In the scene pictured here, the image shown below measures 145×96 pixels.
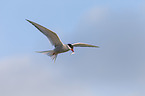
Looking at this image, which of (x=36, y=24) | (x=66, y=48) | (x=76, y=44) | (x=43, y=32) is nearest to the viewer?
(x=36, y=24)

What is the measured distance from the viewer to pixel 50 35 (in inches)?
813

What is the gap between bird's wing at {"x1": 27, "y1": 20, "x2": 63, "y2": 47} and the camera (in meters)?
19.3

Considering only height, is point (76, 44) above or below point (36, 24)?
above

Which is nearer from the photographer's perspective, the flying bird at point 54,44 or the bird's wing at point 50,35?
the bird's wing at point 50,35

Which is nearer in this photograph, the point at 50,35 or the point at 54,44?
the point at 50,35

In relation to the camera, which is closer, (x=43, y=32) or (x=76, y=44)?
(x=43, y=32)

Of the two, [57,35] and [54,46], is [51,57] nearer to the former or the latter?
[54,46]

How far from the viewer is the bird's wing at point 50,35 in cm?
1930

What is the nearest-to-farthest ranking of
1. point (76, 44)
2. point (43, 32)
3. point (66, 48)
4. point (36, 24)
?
point (36, 24) → point (43, 32) → point (66, 48) → point (76, 44)

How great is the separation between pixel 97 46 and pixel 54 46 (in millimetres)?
4439

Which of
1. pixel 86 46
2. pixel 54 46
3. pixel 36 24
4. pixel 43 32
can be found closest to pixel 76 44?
pixel 86 46

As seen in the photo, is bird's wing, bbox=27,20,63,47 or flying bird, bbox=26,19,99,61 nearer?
bird's wing, bbox=27,20,63,47

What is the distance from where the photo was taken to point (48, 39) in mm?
21219

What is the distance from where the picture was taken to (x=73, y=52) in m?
22.0
